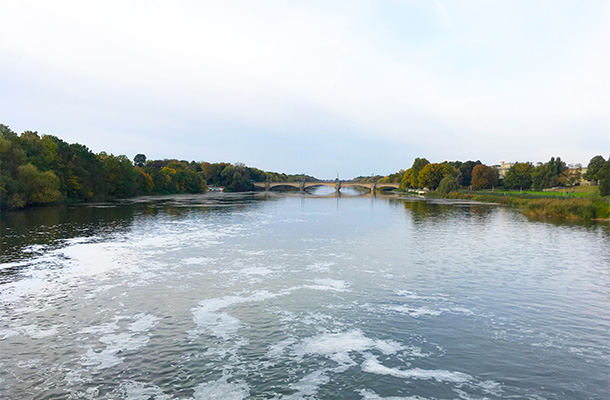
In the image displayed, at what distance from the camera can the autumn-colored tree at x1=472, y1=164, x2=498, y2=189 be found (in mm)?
160625

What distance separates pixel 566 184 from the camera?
151 metres

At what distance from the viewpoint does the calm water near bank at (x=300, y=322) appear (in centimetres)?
1154

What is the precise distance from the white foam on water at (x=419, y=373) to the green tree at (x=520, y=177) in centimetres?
17096

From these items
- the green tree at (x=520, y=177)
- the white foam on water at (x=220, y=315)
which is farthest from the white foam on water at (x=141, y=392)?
the green tree at (x=520, y=177)

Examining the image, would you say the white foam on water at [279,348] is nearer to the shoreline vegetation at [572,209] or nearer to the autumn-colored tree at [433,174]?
the shoreline vegetation at [572,209]

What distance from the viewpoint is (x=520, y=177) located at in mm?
163625

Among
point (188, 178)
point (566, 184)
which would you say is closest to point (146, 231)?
point (188, 178)

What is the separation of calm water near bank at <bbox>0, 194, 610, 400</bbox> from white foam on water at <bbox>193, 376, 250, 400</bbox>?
54mm

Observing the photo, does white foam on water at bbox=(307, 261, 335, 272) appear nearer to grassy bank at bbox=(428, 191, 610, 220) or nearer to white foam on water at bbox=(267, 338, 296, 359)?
white foam on water at bbox=(267, 338, 296, 359)

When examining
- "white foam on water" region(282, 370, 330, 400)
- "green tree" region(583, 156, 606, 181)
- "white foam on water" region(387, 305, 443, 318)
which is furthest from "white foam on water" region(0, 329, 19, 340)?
"green tree" region(583, 156, 606, 181)

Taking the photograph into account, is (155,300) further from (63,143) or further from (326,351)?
(63,143)

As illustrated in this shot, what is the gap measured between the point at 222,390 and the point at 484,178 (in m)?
167

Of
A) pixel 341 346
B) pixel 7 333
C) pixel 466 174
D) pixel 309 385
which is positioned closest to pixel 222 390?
pixel 309 385

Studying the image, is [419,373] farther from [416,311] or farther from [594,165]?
[594,165]
